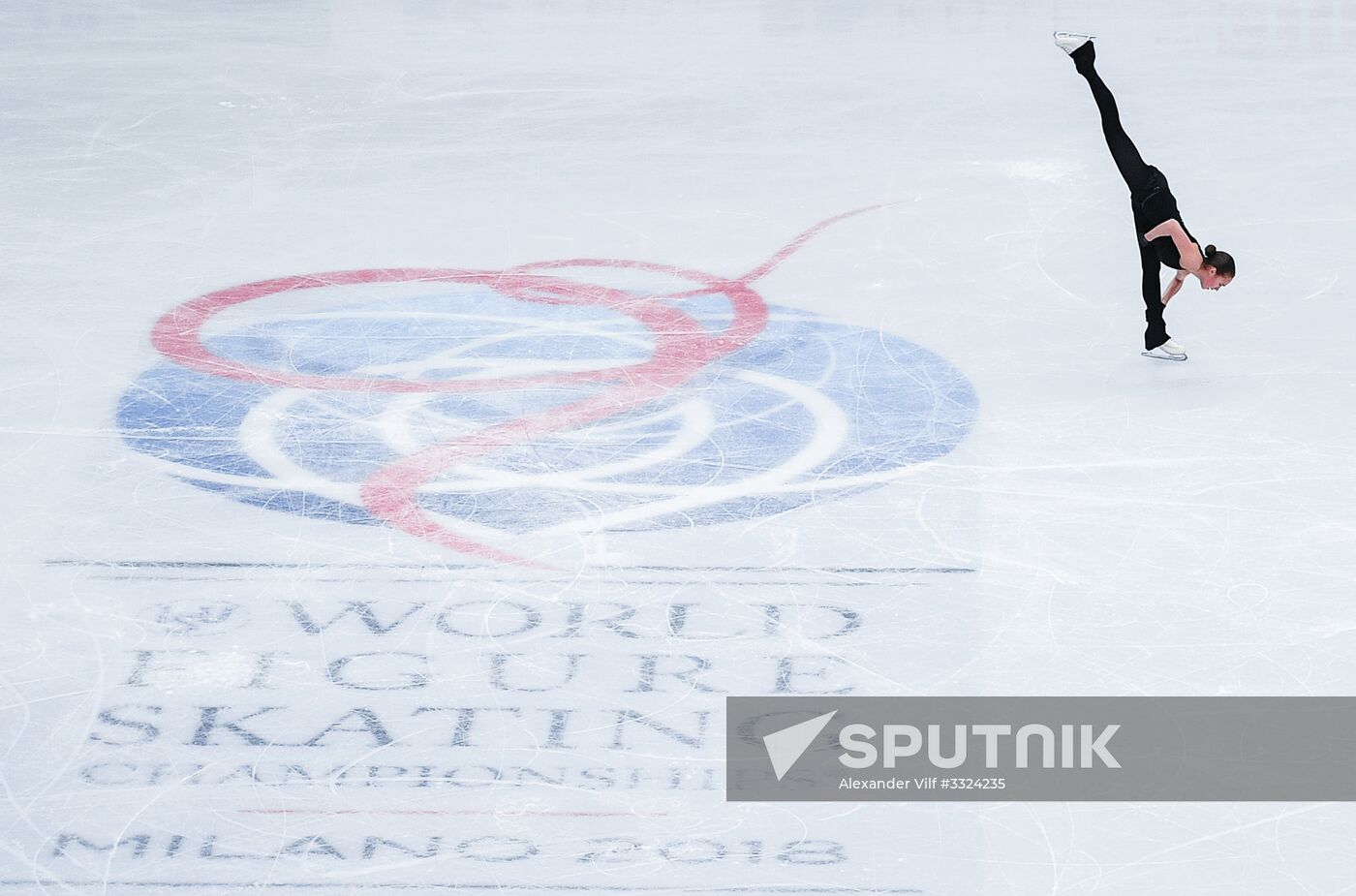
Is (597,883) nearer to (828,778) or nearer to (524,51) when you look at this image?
(828,778)

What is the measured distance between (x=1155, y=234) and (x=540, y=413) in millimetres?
2281

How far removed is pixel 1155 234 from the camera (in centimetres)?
595

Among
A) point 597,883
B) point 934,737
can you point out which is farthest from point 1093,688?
point 597,883

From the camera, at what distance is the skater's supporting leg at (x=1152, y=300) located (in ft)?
19.8

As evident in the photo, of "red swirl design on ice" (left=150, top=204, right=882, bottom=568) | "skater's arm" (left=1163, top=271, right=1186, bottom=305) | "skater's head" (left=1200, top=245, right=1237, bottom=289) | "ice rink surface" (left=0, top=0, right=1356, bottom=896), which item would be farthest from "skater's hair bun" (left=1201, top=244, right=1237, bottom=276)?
"red swirl design on ice" (left=150, top=204, right=882, bottom=568)

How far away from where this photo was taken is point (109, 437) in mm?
5352

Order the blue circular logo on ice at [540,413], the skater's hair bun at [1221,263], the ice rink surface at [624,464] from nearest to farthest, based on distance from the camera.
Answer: the ice rink surface at [624,464] → the blue circular logo on ice at [540,413] → the skater's hair bun at [1221,263]

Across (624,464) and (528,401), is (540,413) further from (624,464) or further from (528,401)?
(624,464)

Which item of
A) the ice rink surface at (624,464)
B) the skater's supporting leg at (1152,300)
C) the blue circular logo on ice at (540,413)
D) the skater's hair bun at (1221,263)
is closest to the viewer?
the ice rink surface at (624,464)

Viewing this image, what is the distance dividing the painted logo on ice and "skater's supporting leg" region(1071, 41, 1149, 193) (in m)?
0.98

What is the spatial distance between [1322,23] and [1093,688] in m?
9.25

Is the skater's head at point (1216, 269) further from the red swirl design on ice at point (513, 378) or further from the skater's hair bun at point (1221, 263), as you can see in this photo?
the red swirl design on ice at point (513, 378)

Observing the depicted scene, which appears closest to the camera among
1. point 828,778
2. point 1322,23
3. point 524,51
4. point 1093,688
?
point 828,778

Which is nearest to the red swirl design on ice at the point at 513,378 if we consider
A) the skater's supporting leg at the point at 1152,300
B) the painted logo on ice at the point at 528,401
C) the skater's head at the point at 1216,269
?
the painted logo on ice at the point at 528,401
